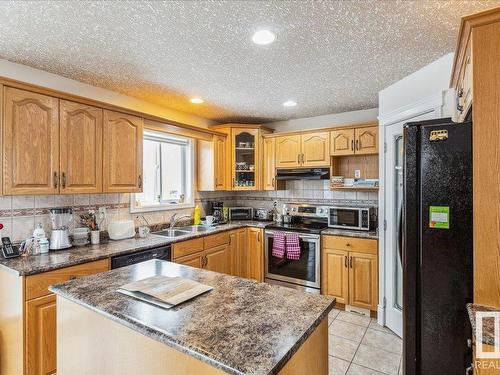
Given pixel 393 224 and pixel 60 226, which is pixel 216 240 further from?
pixel 393 224

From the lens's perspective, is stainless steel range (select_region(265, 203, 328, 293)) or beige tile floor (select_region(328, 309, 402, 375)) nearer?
beige tile floor (select_region(328, 309, 402, 375))

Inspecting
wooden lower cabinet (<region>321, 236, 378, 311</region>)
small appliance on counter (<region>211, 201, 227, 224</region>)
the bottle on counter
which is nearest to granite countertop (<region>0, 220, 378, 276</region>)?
wooden lower cabinet (<region>321, 236, 378, 311</region>)

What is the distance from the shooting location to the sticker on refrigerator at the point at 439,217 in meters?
1.40

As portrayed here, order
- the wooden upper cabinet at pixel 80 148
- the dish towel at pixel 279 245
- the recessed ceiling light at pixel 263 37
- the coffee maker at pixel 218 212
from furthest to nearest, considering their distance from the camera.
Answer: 1. the coffee maker at pixel 218 212
2. the dish towel at pixel 279 245
3. the wooden upper cabinet at pixel 80 148
4. the recessed ceiling light at pixel 263 37

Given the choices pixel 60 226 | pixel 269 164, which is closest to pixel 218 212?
pixel 269 164

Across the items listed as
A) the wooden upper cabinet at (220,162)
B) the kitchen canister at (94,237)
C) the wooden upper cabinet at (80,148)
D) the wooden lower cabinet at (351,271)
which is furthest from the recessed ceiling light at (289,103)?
the kitchen canister at (94,237)

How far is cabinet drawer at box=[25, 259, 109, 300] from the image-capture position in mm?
1829

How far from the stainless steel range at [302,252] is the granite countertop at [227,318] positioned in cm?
200

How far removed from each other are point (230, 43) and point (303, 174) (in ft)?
7.18

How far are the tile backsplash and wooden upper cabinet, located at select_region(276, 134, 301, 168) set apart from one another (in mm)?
380

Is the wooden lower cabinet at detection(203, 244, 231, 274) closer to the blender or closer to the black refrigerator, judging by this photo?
the blender

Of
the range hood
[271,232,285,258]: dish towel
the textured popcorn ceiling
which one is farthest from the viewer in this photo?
the range hood

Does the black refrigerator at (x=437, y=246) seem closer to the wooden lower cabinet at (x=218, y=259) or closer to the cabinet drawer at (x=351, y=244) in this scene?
the cabinet drawer at (x=351, y=244)

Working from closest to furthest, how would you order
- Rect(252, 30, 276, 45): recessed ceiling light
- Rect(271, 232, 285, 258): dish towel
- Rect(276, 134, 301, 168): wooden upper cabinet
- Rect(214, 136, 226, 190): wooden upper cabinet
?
Rect(252, 30, 276, 45): recessed ceiling light, Rect(271, 232, 285, 258): dish towel, Rect(276, 134, 301, 168): wooden upper cabinet, Rect(214, 136, 226, 190): wooden upper cabinet
